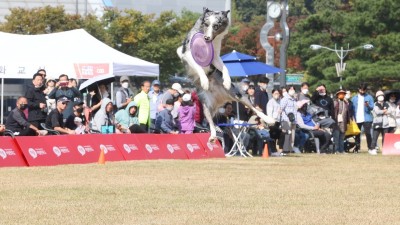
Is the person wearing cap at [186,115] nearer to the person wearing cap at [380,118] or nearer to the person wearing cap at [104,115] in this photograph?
the person wearing cap at [104,115]

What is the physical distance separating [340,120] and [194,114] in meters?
5.45

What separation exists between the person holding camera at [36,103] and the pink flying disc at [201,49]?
4.60 meters

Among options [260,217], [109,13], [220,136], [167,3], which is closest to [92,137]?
[220,136]

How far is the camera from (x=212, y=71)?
18312mm

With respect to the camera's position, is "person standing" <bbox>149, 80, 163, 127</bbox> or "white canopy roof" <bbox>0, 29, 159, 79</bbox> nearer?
"person standing" <bbox>149, 80, 163, 127</bbox>

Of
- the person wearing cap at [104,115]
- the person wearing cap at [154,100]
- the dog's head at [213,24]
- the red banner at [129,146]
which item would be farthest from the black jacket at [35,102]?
the dog's head at [213,24]

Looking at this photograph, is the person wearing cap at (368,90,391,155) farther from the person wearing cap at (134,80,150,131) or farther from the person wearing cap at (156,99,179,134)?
the person wearing cap at (134,80,150,131)

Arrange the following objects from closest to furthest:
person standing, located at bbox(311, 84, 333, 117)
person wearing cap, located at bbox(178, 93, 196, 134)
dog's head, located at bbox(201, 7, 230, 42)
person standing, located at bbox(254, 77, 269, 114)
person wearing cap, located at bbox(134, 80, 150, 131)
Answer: dog's head, located at bbox(201, 7, 230, 42)
person wearing cap, located at bbox(178, 93, 196, 134)
person wearing cap, located at bbox(134, 80, 150, 131)
person standing, located at bbox(254, 77, 269, 114)
person standing, located at bbox(311, 84, 333, 117)

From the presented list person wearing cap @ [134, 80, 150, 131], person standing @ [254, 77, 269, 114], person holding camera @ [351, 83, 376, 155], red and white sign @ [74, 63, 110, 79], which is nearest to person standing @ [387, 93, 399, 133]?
person holding camera @ [351, 83, 376, 155]

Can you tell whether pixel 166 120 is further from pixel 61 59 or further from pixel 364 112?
pixel 364 112

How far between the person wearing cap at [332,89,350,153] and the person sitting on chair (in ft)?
1.42

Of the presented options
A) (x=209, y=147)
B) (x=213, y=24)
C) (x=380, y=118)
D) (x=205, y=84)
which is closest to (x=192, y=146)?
(x=209, y=147)

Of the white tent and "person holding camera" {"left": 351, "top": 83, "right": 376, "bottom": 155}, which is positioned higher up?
the white tent

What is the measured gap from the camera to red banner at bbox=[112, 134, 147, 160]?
835 inches
